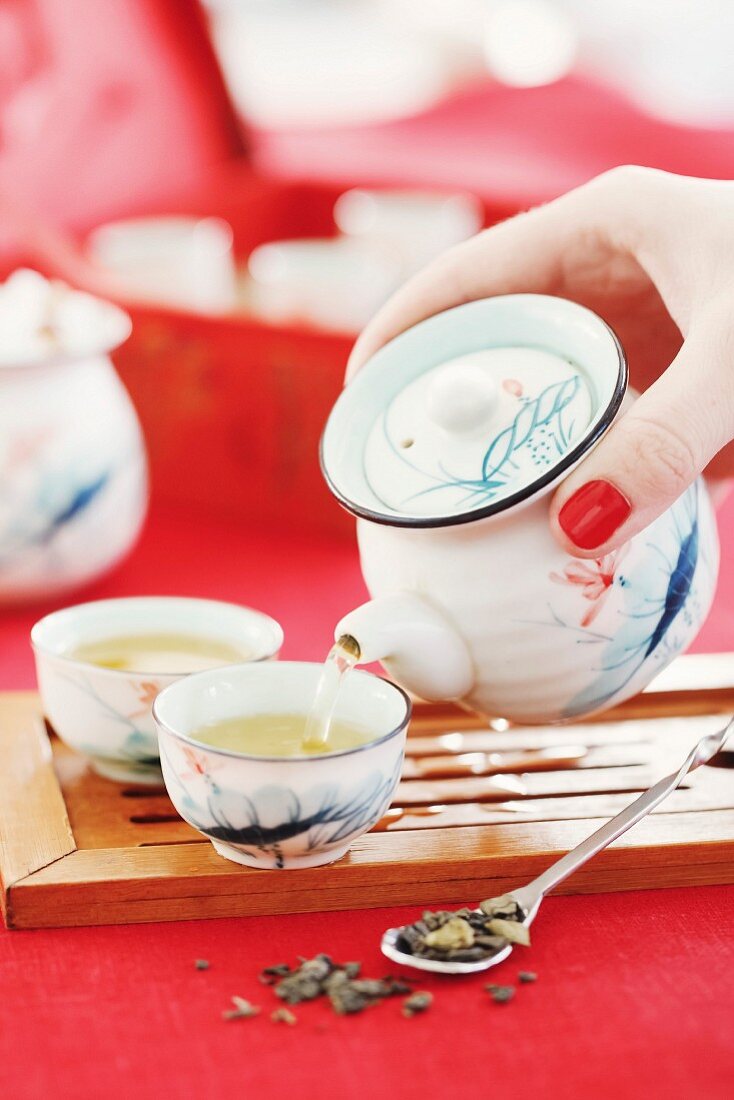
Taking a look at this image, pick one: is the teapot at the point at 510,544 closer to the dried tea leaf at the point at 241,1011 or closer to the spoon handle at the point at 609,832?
the spoon handle at the point at 609,832

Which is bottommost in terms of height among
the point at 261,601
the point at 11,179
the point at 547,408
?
the point at 261,601

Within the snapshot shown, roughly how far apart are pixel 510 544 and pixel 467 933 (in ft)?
0.75

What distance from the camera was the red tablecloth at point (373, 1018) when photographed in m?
0.63

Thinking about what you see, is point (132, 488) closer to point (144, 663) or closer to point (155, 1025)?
point (144, 663)

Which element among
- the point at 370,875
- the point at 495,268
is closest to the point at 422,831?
the point at 370,875

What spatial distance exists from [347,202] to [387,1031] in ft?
6.42

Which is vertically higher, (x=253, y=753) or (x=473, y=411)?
(x=473, y=411)

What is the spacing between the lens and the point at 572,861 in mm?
787

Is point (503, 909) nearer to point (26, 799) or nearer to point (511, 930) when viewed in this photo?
point (511, 930)

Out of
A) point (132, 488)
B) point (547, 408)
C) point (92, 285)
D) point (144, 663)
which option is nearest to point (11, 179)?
point (92, 285)

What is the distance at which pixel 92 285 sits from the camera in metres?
1.63

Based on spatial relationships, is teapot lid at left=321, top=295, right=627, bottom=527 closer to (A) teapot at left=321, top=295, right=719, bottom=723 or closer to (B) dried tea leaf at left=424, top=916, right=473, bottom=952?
(A) teapot at left=321, top=295, right=719, bottom=723

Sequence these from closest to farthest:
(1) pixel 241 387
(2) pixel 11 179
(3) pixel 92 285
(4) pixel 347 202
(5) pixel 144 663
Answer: (5) pixel 144 663 < (1) pixel 241 387 < (3) pixel 92 285 < (2) pixel 11 179 < (4) pixel 347 202

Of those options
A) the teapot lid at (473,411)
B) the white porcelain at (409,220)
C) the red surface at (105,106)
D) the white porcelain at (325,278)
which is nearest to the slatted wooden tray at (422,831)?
the teapot lid at (473,411)
